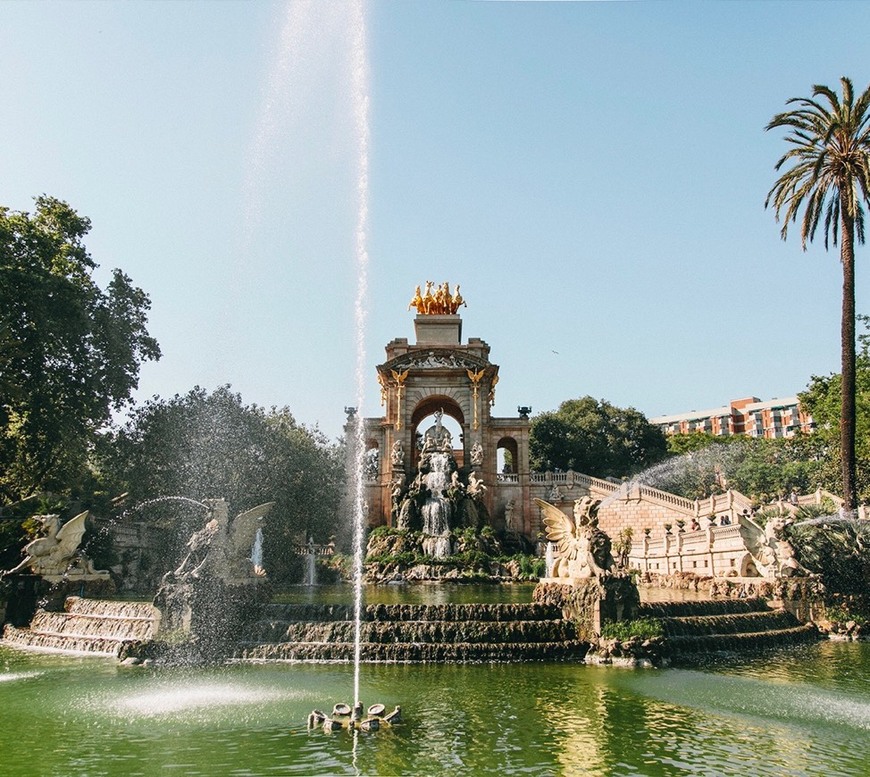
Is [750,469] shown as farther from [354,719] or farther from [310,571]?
[354,719]

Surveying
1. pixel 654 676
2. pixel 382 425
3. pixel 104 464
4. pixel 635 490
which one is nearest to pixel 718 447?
pixel 635 490

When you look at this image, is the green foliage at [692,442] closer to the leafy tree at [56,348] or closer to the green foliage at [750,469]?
the green foliage at [750,469]

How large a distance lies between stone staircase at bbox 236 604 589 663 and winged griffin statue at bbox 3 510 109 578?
26.2 feet

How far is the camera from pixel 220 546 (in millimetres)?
15742

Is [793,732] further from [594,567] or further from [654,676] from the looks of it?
[594,567]

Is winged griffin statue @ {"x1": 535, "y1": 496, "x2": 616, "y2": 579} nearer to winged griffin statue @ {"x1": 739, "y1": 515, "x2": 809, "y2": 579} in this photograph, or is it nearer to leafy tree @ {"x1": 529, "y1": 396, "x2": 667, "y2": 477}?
winged griffin statue @ {"x1": 739, "y1": 515, "x2": 809, "y2": 579}

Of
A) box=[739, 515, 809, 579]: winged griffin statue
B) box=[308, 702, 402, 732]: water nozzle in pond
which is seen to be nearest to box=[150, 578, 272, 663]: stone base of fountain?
box=[308, 702, 402, 732]: water nozzle in pond

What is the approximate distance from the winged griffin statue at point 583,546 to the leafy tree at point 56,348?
19914 mm

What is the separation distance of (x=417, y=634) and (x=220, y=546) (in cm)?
475

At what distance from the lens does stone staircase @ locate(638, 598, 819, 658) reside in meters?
15.8

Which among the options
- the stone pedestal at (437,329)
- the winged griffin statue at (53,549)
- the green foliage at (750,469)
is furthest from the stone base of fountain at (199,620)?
the green foliage at (750,469)

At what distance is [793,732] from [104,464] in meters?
36.2

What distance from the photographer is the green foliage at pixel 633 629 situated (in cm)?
1459

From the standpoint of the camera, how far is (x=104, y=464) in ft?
124
